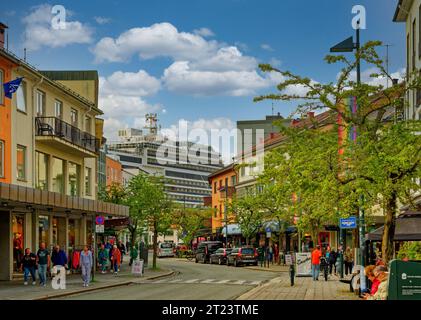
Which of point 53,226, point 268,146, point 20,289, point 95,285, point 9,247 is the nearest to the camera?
point 20,289

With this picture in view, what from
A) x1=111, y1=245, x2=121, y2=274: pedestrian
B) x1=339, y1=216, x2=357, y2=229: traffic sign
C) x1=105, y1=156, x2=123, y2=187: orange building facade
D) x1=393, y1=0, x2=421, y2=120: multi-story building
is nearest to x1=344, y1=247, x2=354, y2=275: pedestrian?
x1=393, y1=0, x2=421, y2=120: multi-story building

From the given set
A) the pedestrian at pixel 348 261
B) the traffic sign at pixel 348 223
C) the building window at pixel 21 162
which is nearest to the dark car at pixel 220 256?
the pedestrian at pixel 348 261

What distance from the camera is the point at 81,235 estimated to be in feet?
145

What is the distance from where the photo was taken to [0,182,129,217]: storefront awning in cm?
2762

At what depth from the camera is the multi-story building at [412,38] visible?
103 ft

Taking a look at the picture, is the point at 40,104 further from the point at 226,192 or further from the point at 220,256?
the point at 226,192

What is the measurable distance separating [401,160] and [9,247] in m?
20.2

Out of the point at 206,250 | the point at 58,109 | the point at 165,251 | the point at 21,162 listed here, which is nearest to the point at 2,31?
the point at 21,162

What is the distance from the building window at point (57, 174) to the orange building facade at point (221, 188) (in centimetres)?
4603

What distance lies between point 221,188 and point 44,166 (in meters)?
57.8

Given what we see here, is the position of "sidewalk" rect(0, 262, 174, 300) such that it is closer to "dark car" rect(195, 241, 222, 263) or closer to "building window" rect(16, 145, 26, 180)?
"building window" rect(16, 145, 26, 180)

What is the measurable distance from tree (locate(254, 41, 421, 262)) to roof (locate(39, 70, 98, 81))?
1113 inches
